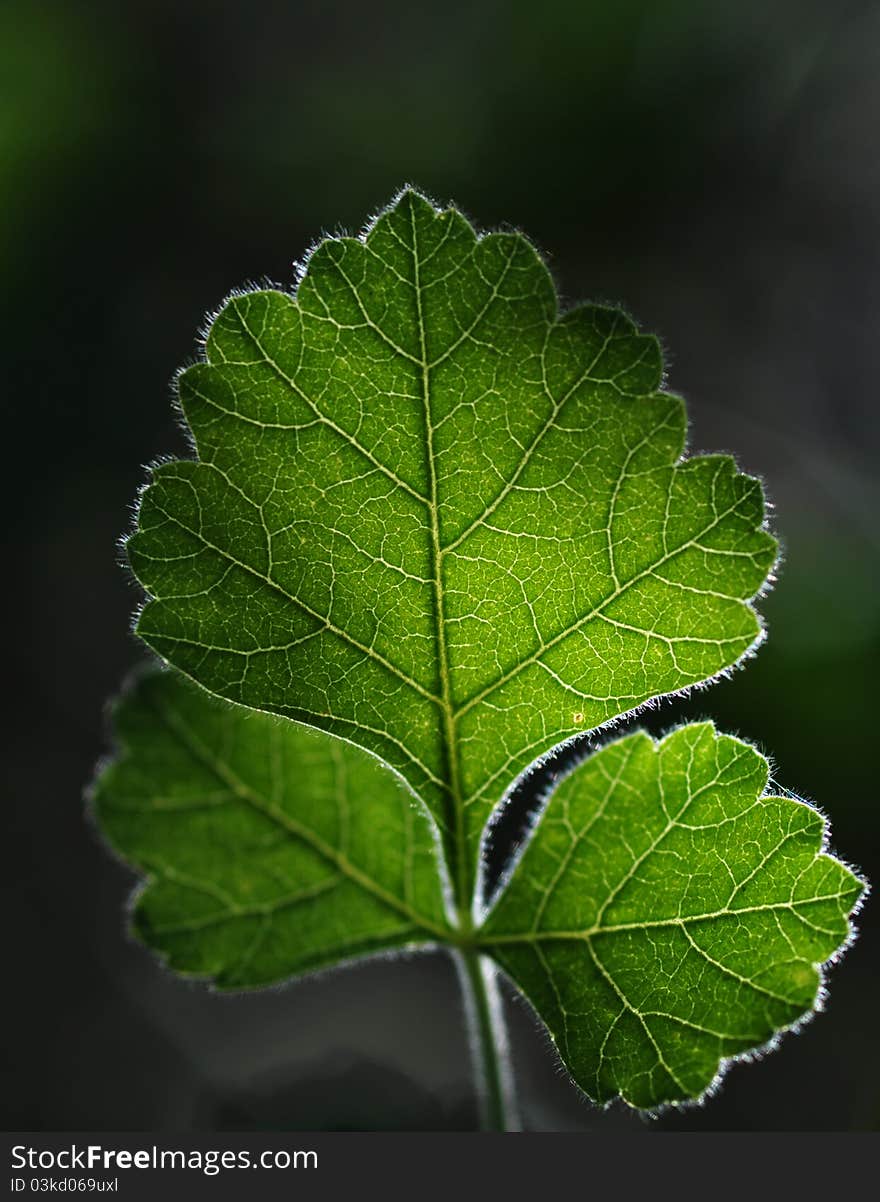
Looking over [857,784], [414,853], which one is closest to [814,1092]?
[857,784]

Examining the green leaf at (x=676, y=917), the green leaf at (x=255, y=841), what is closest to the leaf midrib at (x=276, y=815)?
the green leaf at (x=255, y=841)

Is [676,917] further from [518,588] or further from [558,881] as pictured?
[518,588]

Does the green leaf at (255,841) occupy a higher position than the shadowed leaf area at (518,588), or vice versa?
the shadowed leaf area at (518,588)

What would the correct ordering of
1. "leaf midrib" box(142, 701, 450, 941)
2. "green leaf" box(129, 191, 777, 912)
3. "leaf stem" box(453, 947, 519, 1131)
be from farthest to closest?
"leaf midrib" box(142, 701, 450, 941), "leaf stem" box(453, 947, 519, 1131), "green leaf" box(129, 191, 777, 912)

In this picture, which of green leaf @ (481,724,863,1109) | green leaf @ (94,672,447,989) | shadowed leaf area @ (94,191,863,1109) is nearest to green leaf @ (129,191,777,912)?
shadowed leaf area @ (94,191,863,1109)

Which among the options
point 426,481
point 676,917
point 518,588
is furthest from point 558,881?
point 426,481

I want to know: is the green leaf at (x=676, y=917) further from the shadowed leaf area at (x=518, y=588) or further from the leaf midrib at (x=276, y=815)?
the leaf midrib at (x=276, y=815)

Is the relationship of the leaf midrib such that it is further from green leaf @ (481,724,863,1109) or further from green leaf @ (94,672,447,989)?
green leaf @ (481,724,863,1109)
